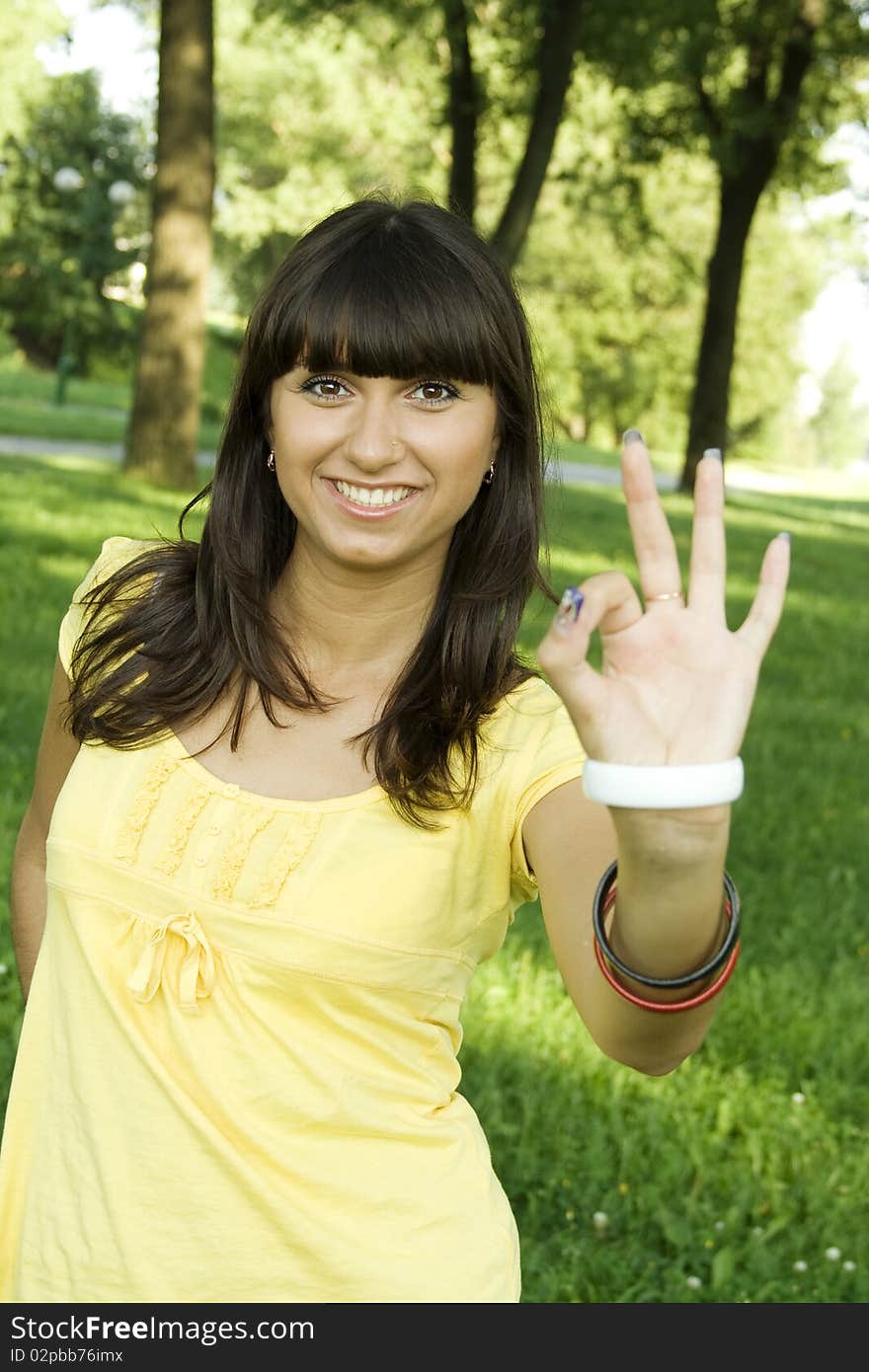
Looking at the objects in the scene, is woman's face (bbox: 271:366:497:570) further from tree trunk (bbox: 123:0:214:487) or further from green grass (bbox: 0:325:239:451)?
tree trunk (bbox: 123:0:214:487)

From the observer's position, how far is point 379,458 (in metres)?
2.19

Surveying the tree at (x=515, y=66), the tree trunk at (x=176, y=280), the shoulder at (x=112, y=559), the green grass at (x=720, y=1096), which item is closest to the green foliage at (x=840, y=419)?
the tree at (x=515, y=66)

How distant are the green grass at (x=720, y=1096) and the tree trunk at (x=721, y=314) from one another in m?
16.3

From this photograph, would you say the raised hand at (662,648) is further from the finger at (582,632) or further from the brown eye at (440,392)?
the brown eye at (440,392)

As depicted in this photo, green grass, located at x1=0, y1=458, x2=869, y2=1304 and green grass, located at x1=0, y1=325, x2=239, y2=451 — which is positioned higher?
green grass, located at x1=0, y1=458, x2=869, y2=1304

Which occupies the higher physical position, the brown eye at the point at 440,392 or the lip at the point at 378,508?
the brown eye at the point at 440,392

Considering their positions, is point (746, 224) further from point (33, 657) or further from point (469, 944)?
point (469, 944)

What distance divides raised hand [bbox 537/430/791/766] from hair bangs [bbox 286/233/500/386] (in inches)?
22.2

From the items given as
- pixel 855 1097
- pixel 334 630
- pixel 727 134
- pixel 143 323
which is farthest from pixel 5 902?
pixel 727 134

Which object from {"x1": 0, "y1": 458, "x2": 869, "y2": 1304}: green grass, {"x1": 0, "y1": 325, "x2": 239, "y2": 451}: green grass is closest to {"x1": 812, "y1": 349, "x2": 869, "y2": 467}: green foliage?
{"x1": 0, "y1": 325, "x2": 239, "y2": 451}: green grass

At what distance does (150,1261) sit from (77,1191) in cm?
14

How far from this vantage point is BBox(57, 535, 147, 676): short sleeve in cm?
259

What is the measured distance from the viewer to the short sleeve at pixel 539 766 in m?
2.11

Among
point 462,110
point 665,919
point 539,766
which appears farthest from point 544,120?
point 665,919
